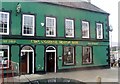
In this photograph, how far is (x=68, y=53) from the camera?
26.3 metres

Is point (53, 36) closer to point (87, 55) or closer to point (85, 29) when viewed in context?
point (85, 29)

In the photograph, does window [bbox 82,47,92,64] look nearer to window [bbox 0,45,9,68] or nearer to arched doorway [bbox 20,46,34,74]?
arched doorway [bbox 20,46,34,74]

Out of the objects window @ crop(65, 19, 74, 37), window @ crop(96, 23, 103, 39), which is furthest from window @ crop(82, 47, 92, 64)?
window @ crop(65, 19, 74, 37)

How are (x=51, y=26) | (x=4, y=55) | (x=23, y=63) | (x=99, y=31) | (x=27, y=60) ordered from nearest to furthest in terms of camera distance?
(x=4, y=55)
(x=23, y=63)
(x=27, y=60)
(x=51, y=26)
(x=99, y=31)

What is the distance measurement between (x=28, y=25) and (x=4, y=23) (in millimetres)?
2368

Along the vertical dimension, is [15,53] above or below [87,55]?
above

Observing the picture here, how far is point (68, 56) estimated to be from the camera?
2622 centimetres

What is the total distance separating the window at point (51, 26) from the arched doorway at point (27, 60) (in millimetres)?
2681

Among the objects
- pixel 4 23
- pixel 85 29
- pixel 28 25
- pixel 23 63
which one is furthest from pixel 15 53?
pixel 85 29

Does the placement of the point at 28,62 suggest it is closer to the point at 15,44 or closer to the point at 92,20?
the point at 15,44

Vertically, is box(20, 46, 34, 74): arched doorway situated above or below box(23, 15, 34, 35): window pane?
below

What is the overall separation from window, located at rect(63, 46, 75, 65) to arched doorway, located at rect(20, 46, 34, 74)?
3.97 metres

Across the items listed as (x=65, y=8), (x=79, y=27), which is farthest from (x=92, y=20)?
(x=65, y=8)

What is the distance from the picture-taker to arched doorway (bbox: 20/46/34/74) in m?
22.6
